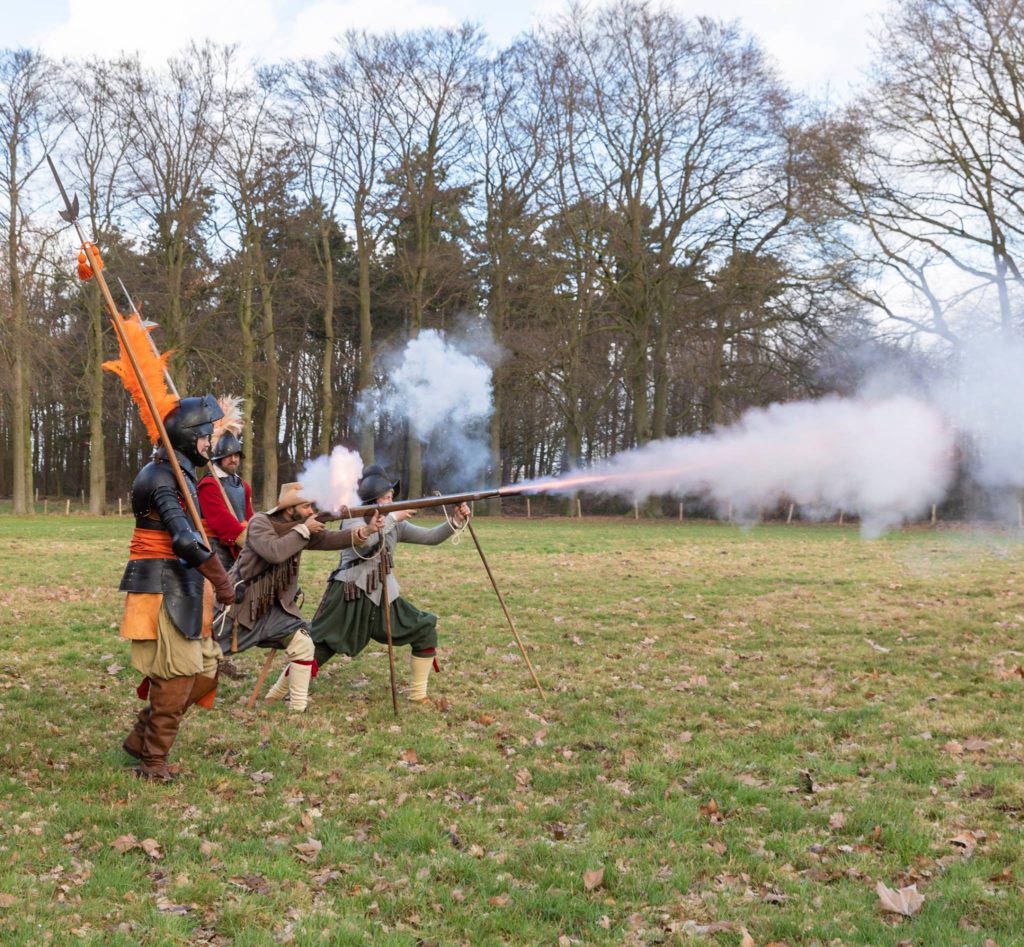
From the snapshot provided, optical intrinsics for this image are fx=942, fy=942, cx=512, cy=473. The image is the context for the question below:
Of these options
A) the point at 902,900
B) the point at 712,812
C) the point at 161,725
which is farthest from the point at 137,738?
the point at 902,900

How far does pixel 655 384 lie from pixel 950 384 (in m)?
26.1

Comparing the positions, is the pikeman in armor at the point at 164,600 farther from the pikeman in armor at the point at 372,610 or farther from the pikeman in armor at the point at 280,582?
the pikeman in armor at the point at 372,610

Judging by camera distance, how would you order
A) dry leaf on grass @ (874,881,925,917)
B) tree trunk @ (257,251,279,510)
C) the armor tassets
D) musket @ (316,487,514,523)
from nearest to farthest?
dry leaf on grass @ (874,881,925,917), the armor tassets, musket @ (316,487,514,523), tree trunk @ (257,251,279,510)

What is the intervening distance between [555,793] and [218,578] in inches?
114

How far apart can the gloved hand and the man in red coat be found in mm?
2317

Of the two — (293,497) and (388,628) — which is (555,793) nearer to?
(388,628)

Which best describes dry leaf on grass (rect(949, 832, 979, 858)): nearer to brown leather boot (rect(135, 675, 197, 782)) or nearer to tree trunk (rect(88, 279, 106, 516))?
brown leather boot (rect(135, 675, 197, 782))

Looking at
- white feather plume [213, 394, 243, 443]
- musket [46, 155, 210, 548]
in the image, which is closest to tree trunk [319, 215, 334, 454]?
white feather plume [213, 394, 243, 443]

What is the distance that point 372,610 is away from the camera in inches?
370

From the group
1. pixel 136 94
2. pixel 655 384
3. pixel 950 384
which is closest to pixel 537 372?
pixel 655 384

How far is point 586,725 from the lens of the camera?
8.32 meters

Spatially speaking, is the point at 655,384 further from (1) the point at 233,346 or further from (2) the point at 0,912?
(2) the point at 0,912

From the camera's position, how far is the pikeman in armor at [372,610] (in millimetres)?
9219

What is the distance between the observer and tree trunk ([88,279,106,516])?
123 feet
